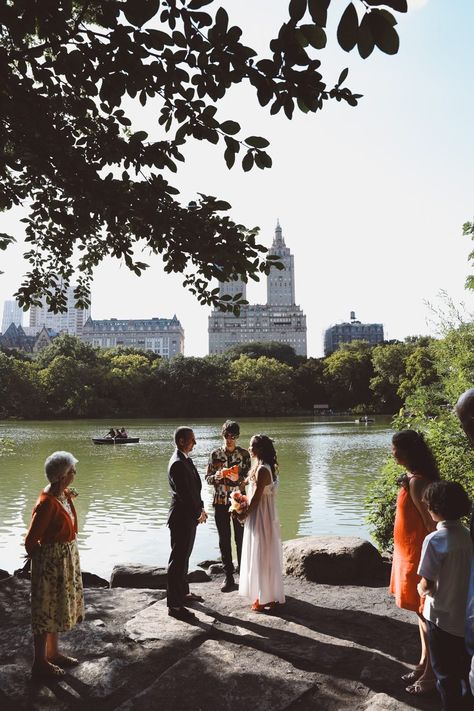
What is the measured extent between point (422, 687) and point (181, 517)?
212 centimetres

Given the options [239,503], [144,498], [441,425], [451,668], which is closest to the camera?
[451,668]

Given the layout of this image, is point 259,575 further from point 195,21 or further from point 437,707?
point 195,21

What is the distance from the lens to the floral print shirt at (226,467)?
16.7 feet

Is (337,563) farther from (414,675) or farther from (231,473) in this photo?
(414,675)

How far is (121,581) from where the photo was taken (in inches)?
216

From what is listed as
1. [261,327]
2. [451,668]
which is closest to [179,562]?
[451,668]

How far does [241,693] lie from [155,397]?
183ft

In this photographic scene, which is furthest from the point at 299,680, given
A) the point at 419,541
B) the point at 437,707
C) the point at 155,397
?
the point at 155,397

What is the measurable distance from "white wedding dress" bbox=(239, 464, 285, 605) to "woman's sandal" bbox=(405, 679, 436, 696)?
1528 mm

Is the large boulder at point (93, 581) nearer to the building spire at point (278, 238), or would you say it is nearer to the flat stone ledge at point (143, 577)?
the flat stone ledge at point (143, 577)

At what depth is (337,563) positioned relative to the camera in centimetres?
521

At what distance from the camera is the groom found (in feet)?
13.8

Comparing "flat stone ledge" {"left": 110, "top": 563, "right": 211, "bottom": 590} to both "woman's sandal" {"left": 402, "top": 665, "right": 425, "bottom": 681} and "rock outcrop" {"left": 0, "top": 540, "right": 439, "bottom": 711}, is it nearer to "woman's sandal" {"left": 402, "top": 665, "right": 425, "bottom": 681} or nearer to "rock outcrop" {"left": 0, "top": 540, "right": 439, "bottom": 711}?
"rock outcrop" {"left": 0, "top": 540, "right": 439, "bottom": 711}

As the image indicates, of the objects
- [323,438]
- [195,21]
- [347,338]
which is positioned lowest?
[323,438]
